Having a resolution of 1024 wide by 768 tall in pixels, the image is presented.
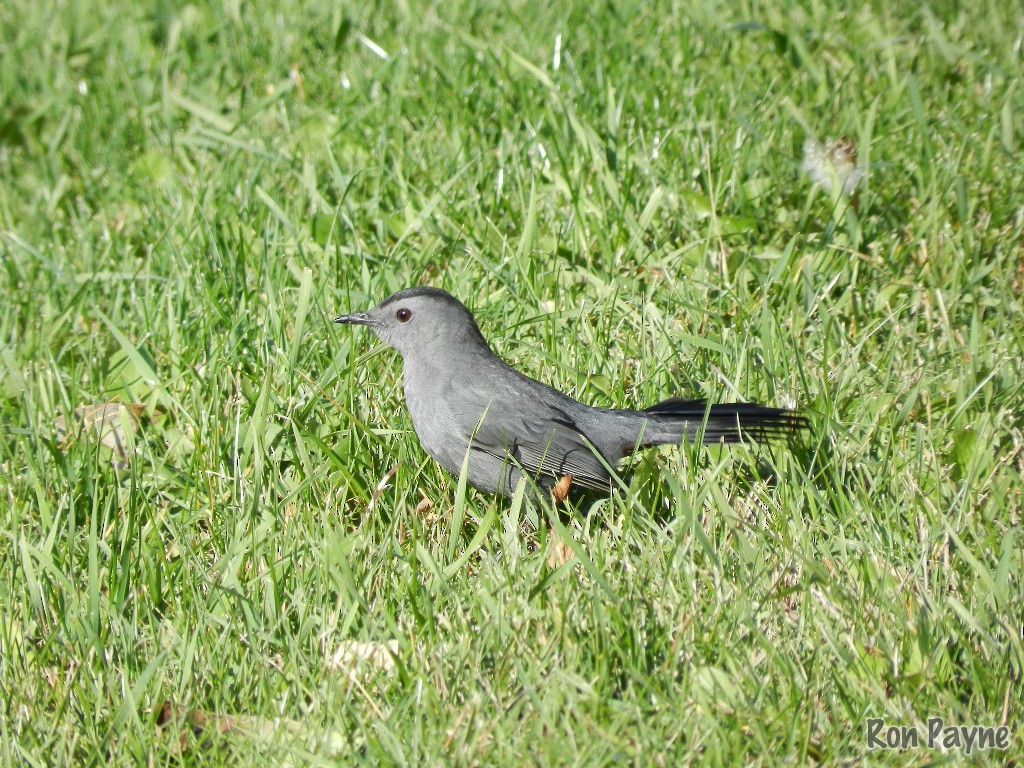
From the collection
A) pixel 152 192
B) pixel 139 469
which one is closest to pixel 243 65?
pixel 152 192

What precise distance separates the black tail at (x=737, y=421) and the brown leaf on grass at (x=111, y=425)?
1.82 meters

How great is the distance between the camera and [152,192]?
5.39 meters

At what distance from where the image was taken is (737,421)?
356cm

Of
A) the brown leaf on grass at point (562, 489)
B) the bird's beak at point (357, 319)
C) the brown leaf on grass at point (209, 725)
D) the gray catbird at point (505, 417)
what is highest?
the bird's beak at point (357, 319)

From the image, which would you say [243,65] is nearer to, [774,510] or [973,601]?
[774,510]

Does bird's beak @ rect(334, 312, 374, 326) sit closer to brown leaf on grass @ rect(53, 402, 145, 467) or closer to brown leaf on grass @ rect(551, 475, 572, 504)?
brown leaf on grass @ rect(53, 402, 145, 467)

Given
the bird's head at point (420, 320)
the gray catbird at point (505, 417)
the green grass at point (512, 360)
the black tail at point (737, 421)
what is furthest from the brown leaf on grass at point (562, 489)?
the bird's head at point (420, 320)

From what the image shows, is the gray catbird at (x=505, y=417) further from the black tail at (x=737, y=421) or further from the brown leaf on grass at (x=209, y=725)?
the brown leaf on grass at (x=209, y=725)

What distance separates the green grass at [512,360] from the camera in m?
2.74

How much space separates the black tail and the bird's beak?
1.14 m
